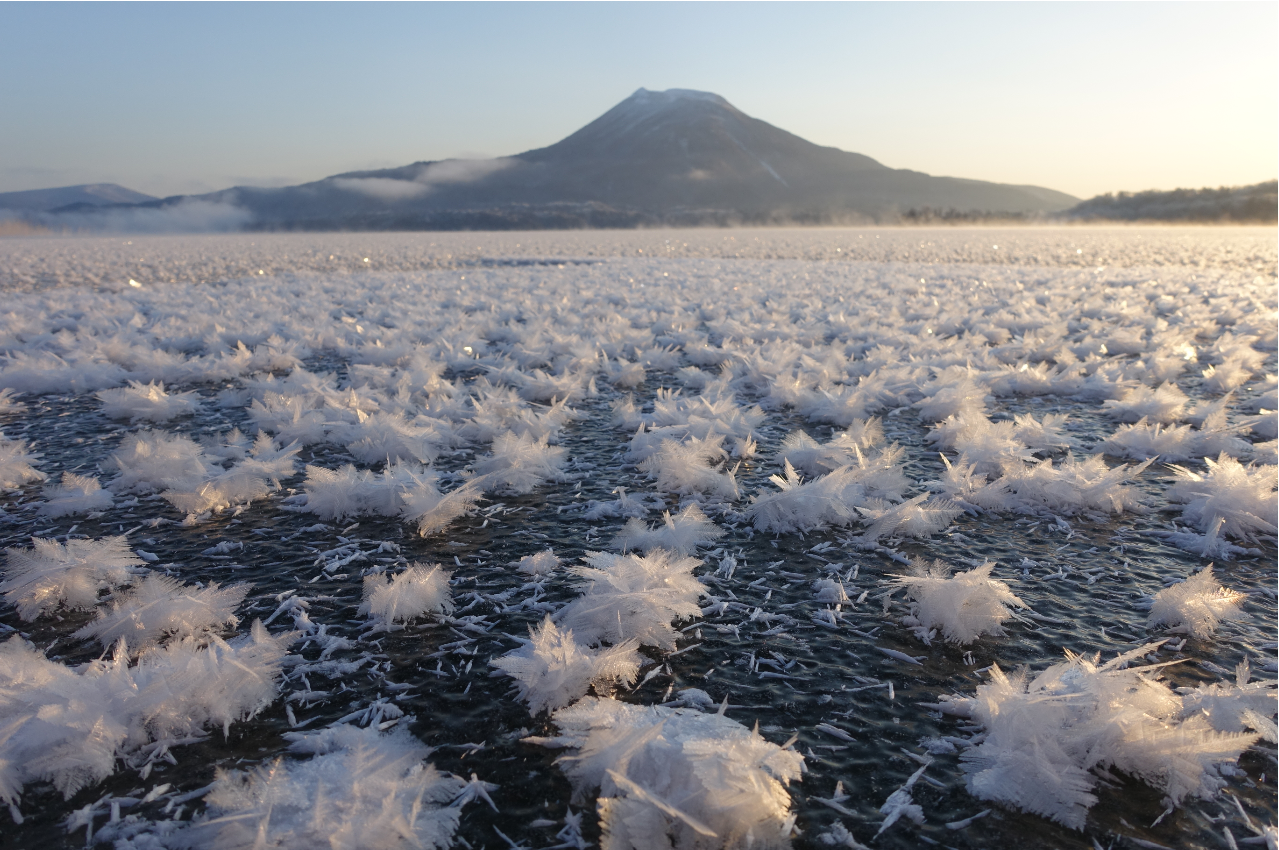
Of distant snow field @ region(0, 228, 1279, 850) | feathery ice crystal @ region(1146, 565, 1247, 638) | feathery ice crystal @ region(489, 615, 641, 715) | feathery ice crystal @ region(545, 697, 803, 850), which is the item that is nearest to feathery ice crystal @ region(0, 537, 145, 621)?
distant snow field @ region(0, 228, 1279, 850)

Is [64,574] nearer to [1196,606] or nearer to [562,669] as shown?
[562,669]

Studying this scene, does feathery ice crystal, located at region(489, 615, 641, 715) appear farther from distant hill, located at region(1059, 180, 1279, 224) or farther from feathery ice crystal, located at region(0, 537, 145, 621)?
distant hill, located at region(1059, 180, 1279, 224)

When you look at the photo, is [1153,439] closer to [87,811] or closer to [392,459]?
[392,459]

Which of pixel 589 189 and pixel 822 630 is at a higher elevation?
pixel 589 189

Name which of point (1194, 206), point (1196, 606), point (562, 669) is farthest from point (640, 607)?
point (1194, 206)

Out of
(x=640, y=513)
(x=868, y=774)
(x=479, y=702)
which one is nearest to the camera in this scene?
(x=868, y=774)

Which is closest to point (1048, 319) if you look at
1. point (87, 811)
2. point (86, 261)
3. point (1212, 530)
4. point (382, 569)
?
point (1212, 530)

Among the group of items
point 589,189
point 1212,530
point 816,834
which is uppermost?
point 589,189

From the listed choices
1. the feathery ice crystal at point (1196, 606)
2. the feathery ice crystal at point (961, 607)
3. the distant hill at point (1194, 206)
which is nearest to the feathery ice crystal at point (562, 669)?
the feathery ice crystal at point (961, 607)
